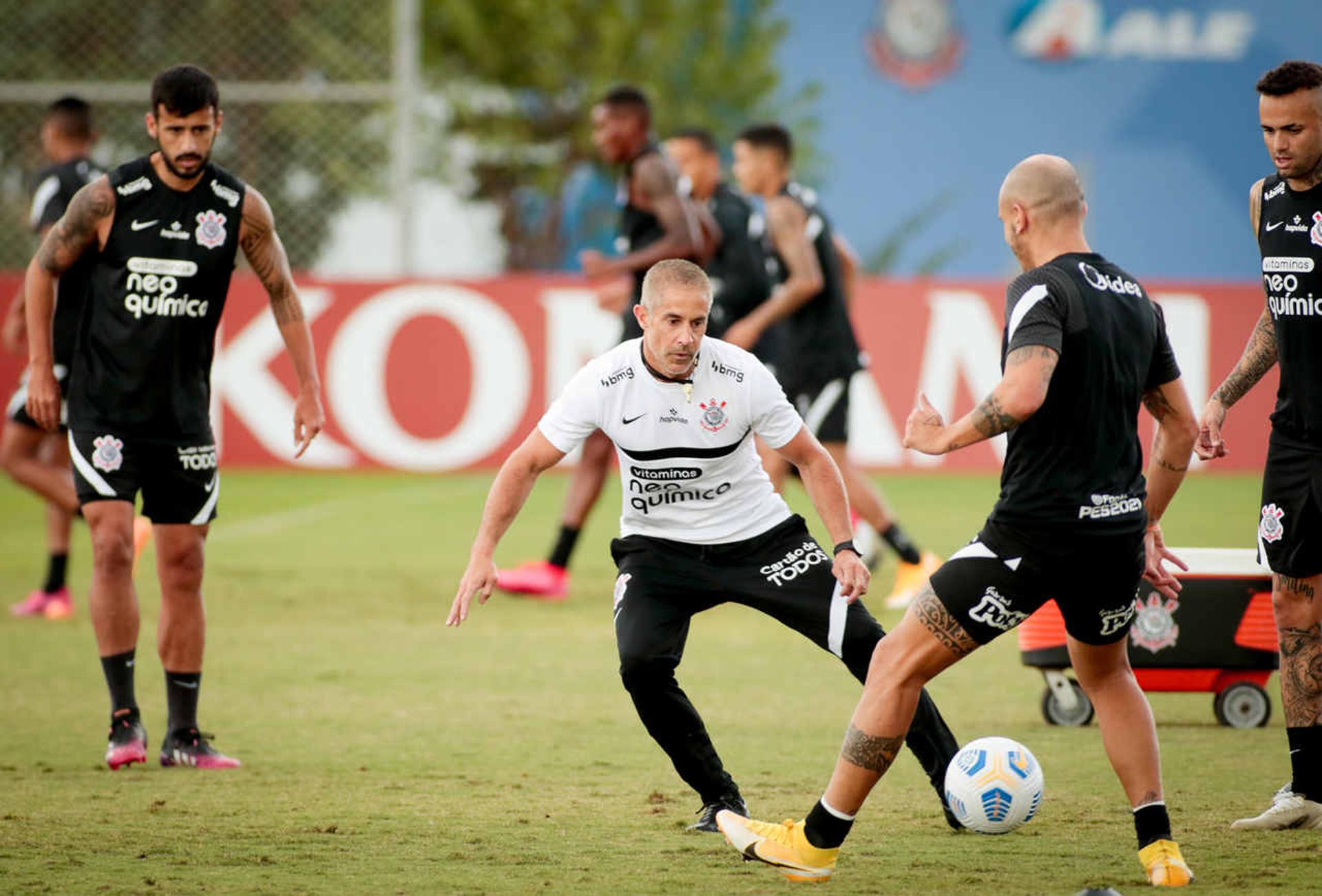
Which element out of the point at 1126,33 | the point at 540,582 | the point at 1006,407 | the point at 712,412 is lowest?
the point at 540,582

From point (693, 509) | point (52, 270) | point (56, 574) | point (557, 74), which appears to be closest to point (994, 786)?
point (693, 509)

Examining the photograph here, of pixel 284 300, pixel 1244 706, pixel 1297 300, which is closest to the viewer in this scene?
pixel 1297 300

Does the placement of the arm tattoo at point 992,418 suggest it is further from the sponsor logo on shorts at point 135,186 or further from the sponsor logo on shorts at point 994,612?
the sponsor logo on shorts at point 135,186

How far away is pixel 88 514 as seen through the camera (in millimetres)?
7035

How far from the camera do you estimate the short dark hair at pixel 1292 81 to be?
5742mm

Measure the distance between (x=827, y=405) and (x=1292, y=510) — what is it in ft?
17.5

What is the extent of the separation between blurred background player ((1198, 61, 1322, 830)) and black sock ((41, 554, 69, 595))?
23.4ft

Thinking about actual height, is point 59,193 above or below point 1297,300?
above

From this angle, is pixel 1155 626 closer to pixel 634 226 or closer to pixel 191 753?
pixel 191 753

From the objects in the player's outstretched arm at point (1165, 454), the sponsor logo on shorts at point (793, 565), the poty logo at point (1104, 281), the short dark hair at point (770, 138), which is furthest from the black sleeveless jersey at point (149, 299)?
the short dark hair at point (770, 138)

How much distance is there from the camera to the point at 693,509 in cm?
593

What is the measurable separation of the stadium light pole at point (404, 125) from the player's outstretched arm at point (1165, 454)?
13.0 metres

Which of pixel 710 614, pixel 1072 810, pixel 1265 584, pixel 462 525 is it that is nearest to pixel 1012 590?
pixel 1072 810

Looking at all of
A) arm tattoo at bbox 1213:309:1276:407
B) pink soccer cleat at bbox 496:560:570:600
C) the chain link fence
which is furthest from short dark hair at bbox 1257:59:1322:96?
the chain link fence
